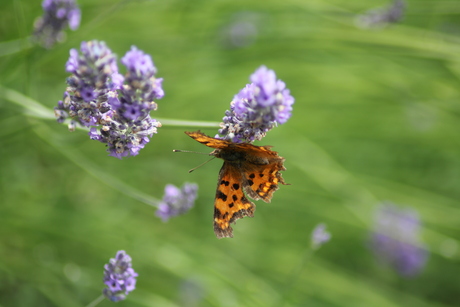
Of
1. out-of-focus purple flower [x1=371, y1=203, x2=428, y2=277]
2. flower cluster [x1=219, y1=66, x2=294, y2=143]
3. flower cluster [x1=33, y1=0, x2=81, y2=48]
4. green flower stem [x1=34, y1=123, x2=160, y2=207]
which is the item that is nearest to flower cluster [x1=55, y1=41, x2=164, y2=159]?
flower cluster [x1=219, y1=66, x2=294, y2=143]

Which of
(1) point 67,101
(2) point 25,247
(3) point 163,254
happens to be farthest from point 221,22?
(1) point 67,101

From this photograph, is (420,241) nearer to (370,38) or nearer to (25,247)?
(370,38)

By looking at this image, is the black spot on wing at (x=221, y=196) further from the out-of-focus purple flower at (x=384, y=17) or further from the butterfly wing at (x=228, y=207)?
the out-of-focus purple flower at (x=384, y=17)

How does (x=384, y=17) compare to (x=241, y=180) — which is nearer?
(x=241, y=180)

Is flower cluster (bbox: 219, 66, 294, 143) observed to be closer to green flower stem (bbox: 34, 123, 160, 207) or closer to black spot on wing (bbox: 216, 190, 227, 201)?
black spot on wing (bbox: 216, 190, 227, 201)

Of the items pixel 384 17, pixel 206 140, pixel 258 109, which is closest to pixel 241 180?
pixel 206 140

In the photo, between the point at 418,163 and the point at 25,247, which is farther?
the point at 418,163

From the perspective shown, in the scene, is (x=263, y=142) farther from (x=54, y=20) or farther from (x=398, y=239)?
(x=54, y=20)
